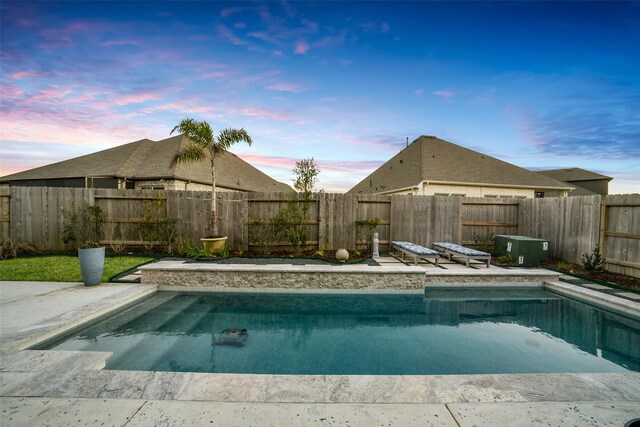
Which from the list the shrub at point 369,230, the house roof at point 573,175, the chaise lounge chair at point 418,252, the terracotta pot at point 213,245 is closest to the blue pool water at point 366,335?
the chaise lounge chair at point 418,252

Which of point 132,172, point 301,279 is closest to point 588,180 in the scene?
point 301,279

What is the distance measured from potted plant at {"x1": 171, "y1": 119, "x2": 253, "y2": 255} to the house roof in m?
27.3

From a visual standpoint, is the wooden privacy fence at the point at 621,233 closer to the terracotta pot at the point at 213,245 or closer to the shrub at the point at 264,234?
the shrub at the point at 264,234

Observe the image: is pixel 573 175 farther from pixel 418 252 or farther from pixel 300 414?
pixel 300 414

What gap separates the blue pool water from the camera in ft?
11.3

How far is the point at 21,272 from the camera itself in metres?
6.44

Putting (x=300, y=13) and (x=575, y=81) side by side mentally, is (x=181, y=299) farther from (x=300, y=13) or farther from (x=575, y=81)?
(x=575, y=81)

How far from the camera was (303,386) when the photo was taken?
2.45m

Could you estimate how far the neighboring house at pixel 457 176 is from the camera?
1445cm

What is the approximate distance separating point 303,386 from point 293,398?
18cm

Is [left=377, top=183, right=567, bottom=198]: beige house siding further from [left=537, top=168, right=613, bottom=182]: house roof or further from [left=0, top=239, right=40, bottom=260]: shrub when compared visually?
[left=0, top=239, right=40, bottom=260]: shrub

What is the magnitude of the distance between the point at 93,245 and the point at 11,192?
236 inches

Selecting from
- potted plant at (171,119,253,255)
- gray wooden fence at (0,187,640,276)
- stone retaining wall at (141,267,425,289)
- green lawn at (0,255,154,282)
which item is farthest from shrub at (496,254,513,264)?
green lawn at (0,255,154,282)

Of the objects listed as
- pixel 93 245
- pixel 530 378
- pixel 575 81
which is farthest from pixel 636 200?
pixel 93 245
